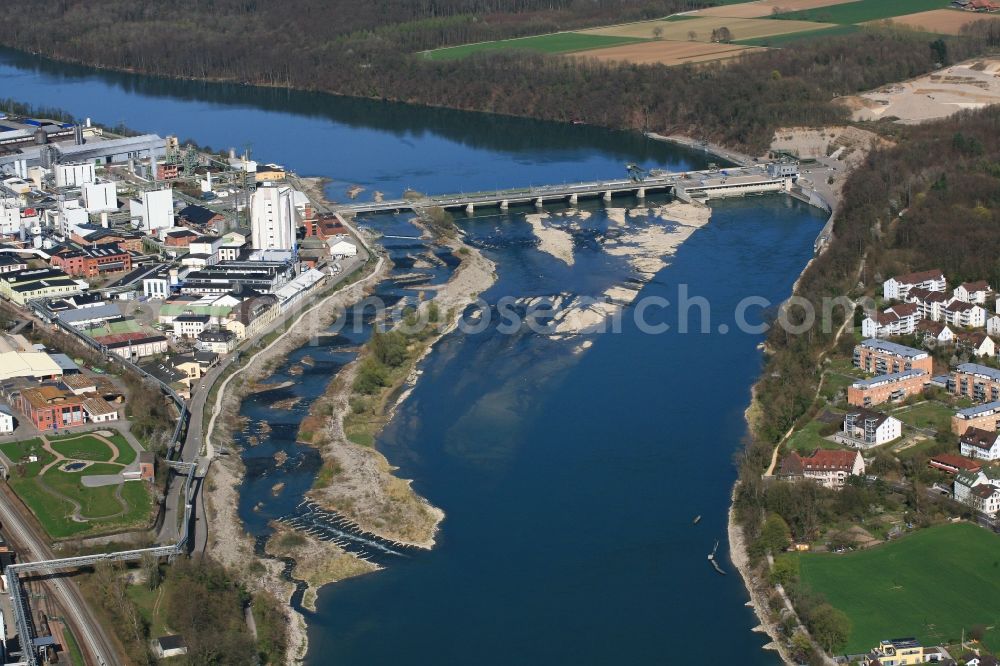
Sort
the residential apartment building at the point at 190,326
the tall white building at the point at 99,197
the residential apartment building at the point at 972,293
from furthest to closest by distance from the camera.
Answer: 1. the tall white building at the point at 99,197
2. the residential apartment building at the point at 190,326
3. the residential apartment building at the point at 972,293

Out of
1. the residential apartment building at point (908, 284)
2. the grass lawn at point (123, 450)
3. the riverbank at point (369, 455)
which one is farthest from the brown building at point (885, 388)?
the grass lawn at point (123, 450)

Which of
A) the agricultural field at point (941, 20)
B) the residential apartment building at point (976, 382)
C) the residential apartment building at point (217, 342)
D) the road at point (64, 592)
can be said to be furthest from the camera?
the agricultural field at point (941, 20)

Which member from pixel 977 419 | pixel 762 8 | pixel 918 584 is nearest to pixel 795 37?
pixel 762 8

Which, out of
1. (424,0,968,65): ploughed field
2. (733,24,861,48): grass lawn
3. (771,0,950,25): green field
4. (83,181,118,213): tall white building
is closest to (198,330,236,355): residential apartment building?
(83,181,118,213): tall white building

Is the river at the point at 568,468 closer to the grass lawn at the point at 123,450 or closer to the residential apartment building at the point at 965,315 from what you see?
the grass lawn at the point at 123,450

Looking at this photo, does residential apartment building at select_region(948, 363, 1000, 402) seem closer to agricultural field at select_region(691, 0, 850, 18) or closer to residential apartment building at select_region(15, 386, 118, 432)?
residential apartment building at select_region(15, 386, 118, 432)

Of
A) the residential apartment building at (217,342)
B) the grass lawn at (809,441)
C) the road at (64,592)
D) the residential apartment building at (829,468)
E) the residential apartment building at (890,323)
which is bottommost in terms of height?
the road at (64,592)
